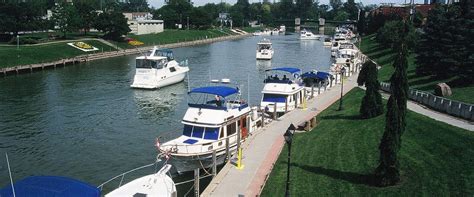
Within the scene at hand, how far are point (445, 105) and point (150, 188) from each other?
76.8 ft

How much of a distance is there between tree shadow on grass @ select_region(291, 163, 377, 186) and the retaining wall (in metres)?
12.1

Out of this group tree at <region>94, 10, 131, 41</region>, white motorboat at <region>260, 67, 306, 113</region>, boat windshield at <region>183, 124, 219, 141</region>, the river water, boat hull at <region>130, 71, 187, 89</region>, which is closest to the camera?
boat windshield at <region>183, 124, 219, 141</region>

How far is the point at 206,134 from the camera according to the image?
32.4 metres

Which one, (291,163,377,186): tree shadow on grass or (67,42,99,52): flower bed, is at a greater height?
(67,42,99,52): flower bed

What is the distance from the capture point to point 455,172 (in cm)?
2214

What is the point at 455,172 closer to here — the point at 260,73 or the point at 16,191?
the point at 16,191

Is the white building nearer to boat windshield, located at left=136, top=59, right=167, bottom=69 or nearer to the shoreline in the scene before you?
the shoreline

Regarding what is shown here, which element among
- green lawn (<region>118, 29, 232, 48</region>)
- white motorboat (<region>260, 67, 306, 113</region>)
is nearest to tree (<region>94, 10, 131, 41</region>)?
green lawn (<region>118, 29, 232, 48</region>)

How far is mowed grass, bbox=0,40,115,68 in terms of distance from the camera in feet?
265

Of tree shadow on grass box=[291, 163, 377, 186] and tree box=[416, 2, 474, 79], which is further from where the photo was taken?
tree box=[416, 2, 474, 79]

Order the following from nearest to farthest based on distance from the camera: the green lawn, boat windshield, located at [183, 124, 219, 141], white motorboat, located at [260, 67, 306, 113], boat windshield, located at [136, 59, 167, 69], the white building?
boat windshield, located at [183, 124, 219, 141], white motorboat, located at [260, 67, 306, 113], boat windshield, located at [136, 59, 167, 69], the green lawn, the white building

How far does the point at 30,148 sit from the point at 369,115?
26.5 metres

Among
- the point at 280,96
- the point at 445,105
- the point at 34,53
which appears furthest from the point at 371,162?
the point at 34,53

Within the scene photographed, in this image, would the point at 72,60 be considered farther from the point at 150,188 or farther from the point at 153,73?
the point at 150,188
